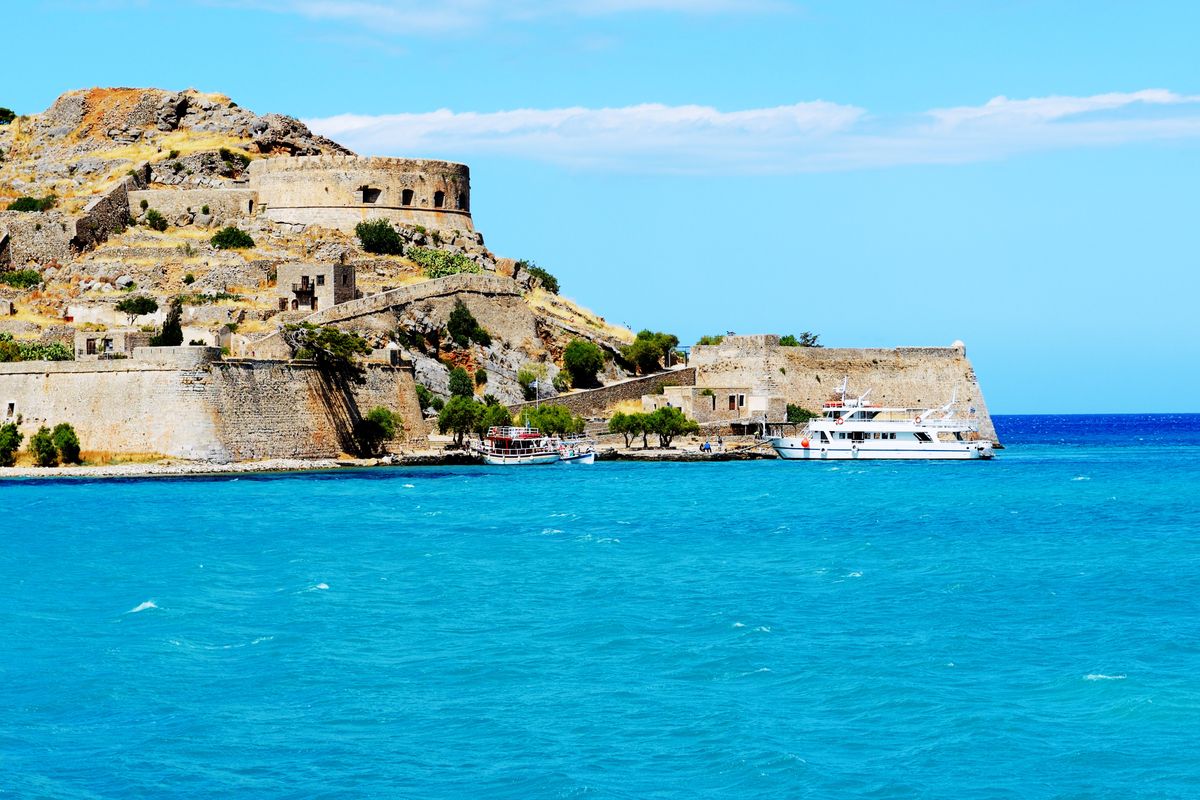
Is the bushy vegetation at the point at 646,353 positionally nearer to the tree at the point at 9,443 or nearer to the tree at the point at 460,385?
the tree at the point at 460,385

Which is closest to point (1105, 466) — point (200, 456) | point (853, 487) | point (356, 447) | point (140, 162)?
point (853, 487)

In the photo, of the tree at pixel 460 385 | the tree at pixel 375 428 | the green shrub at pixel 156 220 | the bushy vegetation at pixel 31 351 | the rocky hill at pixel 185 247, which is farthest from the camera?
the green shrub at pixel 156 220

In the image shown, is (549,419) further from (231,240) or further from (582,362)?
(231,240)

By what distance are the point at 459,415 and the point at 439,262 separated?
932 cm

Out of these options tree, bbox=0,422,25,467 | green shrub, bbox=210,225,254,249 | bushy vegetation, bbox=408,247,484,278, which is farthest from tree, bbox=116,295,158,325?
bushy vegetation, bbox=408,247,484,278

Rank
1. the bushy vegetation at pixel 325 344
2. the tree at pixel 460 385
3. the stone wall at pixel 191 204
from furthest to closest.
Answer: the stone wall at pixel 191 204
the tree at pixel 460 385
the bushy vegetation at pixel 325 344

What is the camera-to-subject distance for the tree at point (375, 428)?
4975cm

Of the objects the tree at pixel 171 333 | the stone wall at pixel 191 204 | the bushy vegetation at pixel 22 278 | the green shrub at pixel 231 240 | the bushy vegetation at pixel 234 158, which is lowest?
the tree at pixel 171 333

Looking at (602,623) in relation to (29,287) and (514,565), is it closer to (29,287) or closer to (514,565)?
(514,565)

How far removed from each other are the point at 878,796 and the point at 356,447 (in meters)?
36.3

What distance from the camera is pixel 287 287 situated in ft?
176

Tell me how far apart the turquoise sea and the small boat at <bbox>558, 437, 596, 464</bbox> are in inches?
667

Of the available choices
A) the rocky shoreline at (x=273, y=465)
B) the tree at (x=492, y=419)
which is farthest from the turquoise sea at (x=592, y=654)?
the tree at (x=492, y=419)

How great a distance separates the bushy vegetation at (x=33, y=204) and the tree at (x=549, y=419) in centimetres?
1918
